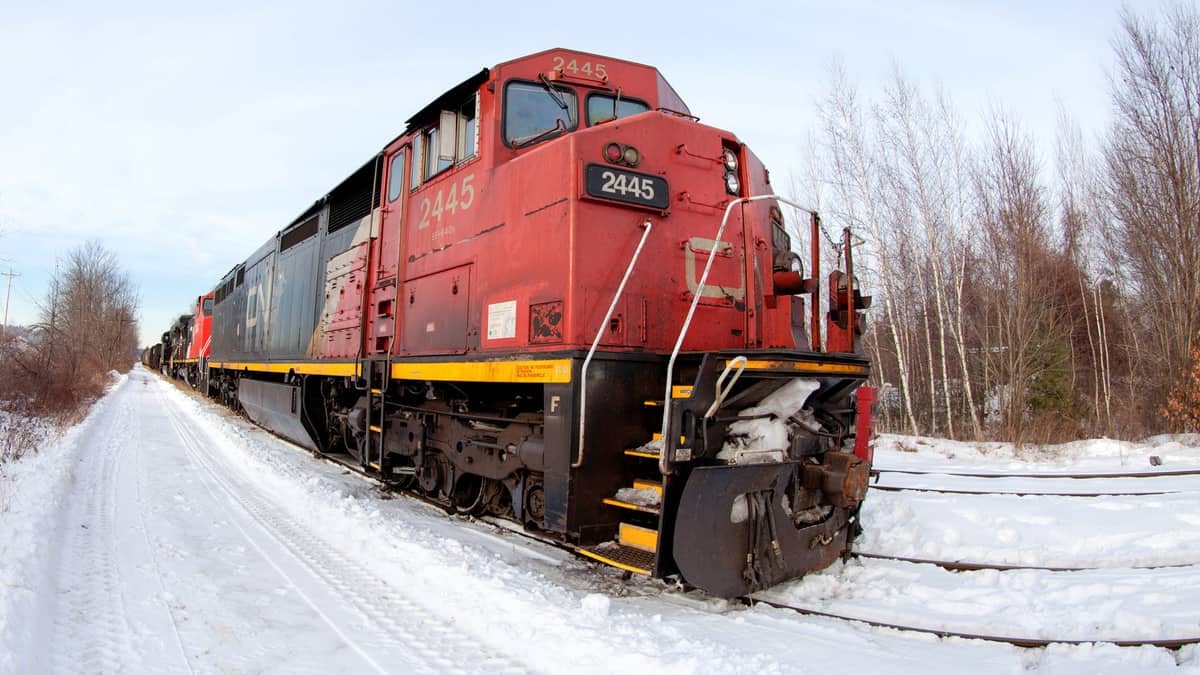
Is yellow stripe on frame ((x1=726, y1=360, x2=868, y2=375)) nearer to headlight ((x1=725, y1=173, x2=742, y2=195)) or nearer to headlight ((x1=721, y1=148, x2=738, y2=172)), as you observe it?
headlight ((x1=725, y1=173, x2=742, y2=195))

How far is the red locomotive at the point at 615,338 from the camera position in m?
3.47

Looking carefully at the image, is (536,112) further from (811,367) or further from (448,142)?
(811,367)

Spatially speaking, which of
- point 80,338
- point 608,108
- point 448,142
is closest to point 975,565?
point 608,108

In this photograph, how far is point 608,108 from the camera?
15.9 feet

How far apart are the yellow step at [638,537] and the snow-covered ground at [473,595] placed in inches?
13.5

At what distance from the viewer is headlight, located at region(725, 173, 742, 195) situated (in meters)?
4.64

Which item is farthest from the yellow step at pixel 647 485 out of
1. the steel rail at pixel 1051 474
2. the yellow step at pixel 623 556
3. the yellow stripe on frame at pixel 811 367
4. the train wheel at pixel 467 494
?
the steel rail at pixel 1051 474

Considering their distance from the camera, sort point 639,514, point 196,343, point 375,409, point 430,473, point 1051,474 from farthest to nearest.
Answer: point 196,343
point 1051,474
point 375,409
point 430,473
point 639,514

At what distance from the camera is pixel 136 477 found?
7285 millimetres

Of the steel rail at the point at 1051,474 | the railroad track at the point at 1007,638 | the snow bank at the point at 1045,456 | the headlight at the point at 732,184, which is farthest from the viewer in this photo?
the snow bank at the point at 1045,456

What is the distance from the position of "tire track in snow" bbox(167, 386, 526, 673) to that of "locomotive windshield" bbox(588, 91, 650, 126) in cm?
349

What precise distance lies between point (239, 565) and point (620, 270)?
325 centimetres

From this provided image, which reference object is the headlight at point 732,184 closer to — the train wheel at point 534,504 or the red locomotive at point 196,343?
the train wheel at point 534,504

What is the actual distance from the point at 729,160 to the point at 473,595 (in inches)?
134
